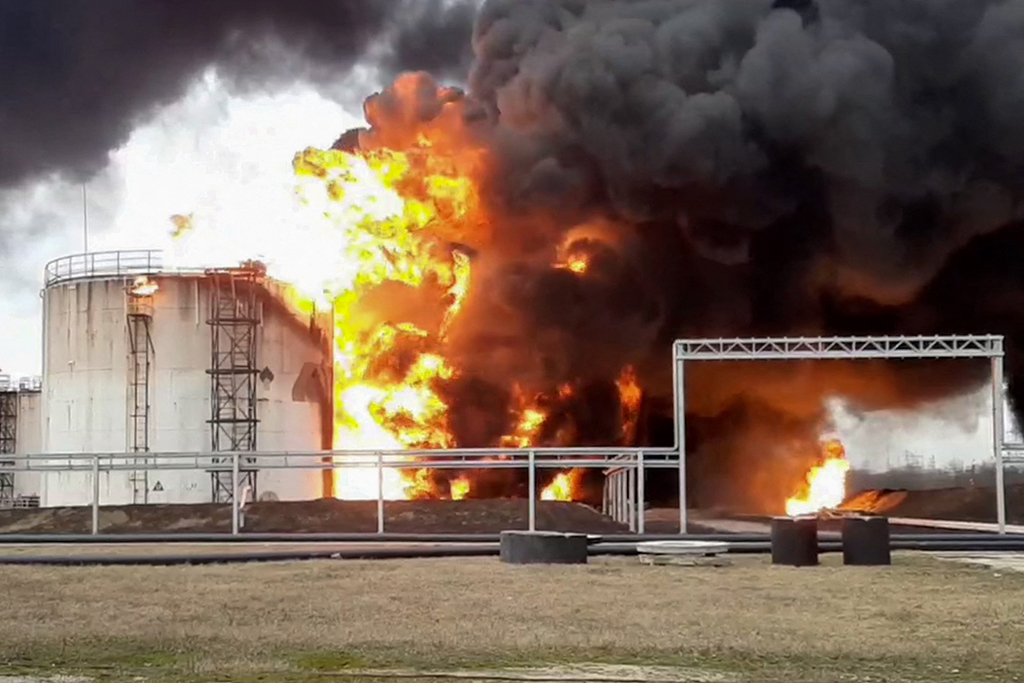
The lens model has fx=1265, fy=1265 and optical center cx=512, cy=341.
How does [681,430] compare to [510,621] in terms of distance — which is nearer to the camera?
[510,621]

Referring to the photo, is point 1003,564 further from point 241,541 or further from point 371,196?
point 371,196

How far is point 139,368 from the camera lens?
4697 centimetres

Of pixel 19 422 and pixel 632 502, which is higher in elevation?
pixel 19 422

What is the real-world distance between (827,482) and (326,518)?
70.3 feet

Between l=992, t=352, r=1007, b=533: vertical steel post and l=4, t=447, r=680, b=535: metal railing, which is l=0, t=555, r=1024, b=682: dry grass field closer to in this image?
l=992, t=352, r=1007, b=533: vertical steel post

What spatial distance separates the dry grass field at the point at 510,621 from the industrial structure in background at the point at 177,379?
2525 centimetres

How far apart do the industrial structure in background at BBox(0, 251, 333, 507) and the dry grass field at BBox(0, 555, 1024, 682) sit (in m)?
25.2

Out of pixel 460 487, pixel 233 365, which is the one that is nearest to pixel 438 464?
pixel 233 365

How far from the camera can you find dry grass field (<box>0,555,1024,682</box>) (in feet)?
38.0

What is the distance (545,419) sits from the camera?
47.2 metres

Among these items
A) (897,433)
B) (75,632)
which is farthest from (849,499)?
(75,632)

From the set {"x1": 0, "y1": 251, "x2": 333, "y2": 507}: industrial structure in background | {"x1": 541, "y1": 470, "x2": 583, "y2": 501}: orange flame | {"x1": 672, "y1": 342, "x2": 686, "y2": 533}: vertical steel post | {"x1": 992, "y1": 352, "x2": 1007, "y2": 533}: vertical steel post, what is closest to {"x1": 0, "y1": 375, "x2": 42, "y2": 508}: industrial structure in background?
{"x1": 0, "y1": 251, "x2": 333, "y2": 507}: industrial structure in background

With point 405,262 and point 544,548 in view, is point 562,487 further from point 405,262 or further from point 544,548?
point 544,548

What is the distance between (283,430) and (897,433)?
24.2 metres
